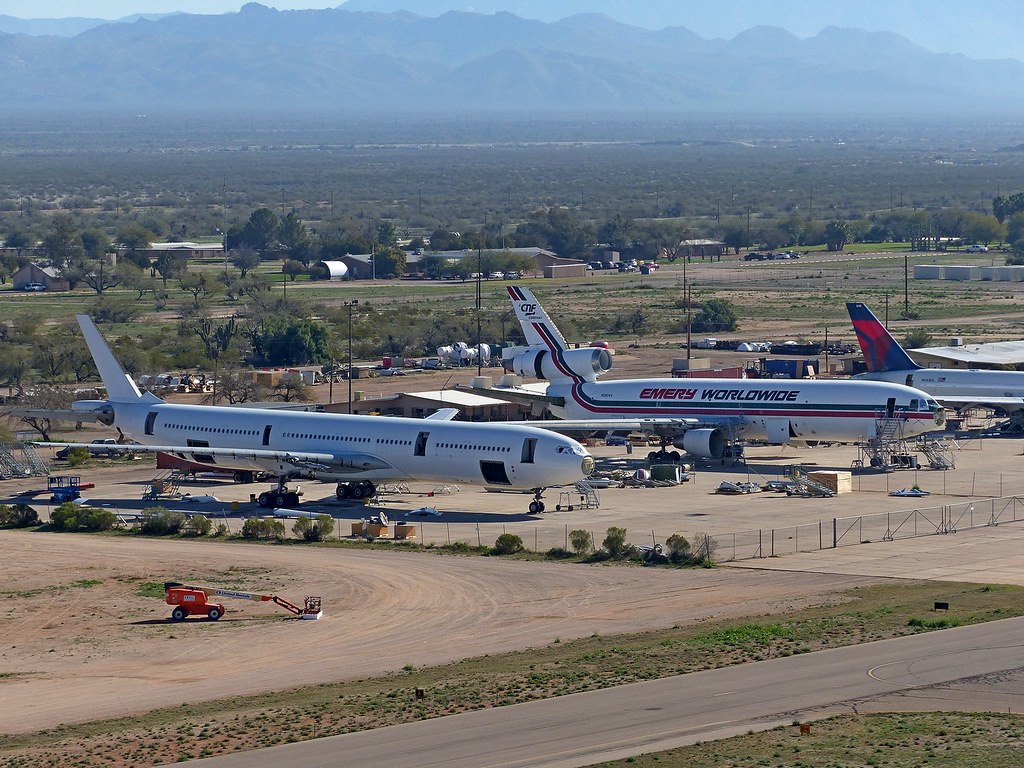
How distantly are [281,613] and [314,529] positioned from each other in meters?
12.5

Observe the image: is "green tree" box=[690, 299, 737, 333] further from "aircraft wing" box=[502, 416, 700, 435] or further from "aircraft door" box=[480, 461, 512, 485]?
"aircraft door" box=[480, 461, 512, 485]

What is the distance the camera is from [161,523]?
214ft

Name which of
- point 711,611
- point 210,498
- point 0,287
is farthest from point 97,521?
point 0,287

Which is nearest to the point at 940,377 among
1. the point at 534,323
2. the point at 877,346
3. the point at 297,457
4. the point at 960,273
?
the point at 877,346

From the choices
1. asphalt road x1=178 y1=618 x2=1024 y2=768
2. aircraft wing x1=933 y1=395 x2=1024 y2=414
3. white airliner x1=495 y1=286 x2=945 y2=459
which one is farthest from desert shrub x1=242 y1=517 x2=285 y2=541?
aircraft wing x1=933 y1=395 x2=1024 y2=414

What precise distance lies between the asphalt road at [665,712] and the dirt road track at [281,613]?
641cm

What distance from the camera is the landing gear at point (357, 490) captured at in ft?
235

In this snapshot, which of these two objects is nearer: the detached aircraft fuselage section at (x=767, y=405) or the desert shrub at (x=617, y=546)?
the desert shrub at (x=617, y=546)

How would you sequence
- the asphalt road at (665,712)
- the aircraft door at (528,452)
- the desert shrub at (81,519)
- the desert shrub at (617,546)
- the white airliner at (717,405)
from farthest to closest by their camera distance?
the white airliner at (717,405)
the aircraft door at (528,452)
the desert shrub at (81,519)
the desert shrub at (617,546)
the asphalt road at (665,712)

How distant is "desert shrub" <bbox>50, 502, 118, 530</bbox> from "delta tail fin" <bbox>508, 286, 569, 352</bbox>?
29.2 m

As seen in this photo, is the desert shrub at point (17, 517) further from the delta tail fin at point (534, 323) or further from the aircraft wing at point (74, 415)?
the delta tail fin at point (534, 323)

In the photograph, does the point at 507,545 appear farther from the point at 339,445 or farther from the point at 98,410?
the point at 98,410

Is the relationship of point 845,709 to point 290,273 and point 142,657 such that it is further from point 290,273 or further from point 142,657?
point 290,273

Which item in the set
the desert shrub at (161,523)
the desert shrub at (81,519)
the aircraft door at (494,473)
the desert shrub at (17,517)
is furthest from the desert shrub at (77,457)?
the aircraft door at (494,473)
